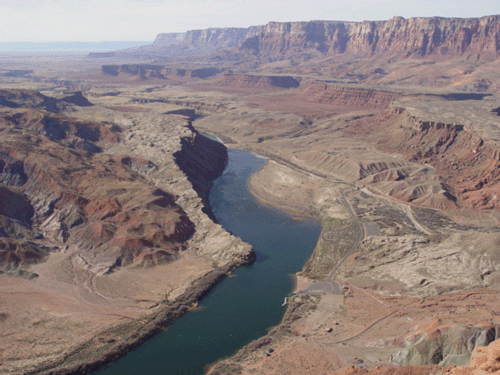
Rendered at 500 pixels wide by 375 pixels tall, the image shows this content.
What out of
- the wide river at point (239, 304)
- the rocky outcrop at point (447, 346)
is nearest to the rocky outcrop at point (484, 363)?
the rocky outcrop at point (447, 346)

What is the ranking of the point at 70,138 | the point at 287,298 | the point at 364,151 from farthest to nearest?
1. the point at 364,151
2. the point at 70,138
3. the point at 287,298

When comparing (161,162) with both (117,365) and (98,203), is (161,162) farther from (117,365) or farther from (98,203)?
(117,365)

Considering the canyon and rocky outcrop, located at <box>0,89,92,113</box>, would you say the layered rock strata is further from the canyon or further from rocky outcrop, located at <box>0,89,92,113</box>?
rocky outcrop, located at <box>0,89,92,113</box>

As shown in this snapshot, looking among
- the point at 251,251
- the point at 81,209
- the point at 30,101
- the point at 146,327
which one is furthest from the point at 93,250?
the point at 30,101

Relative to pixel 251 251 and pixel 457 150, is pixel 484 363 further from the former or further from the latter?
pixel 457 150

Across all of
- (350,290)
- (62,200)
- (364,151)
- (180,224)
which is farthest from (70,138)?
(350,290)

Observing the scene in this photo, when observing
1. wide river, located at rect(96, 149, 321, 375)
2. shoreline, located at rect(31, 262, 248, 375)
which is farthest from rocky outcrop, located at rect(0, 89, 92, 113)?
shoreline, located at rect(31, 262, 248, 375)

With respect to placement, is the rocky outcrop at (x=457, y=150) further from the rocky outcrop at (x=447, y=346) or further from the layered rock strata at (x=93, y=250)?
the rocky outcrop at (x=447, y=346)

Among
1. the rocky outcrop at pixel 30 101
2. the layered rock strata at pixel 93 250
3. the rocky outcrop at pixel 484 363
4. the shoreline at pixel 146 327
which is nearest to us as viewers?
the rocky outcrop at pixel 484 363
